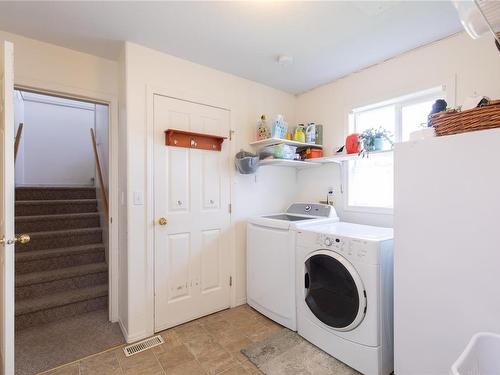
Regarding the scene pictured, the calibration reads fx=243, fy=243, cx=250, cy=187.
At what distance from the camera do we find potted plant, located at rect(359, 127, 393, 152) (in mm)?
2092

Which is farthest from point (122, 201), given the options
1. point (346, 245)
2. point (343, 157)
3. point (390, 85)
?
point (390, 85)

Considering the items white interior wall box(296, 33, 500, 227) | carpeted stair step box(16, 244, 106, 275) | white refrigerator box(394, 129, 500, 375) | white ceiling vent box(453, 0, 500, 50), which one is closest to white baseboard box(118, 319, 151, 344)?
carpeted stair step box(16, 244, 106, 275)

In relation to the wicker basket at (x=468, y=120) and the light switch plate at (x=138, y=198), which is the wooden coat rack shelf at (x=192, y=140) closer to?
the light switch plate at (x=138, y=198)

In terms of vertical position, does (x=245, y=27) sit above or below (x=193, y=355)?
above

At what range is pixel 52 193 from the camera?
3447mm

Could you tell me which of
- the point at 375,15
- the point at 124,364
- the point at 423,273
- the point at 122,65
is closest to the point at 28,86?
the point at 122,65

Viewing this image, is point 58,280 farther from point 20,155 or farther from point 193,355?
point 20,155

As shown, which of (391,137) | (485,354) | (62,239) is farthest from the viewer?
(62,239)

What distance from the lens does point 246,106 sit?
257 cm

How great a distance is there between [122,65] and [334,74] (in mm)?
1952

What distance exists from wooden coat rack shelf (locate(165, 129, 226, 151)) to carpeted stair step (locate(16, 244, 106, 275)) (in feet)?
5.73

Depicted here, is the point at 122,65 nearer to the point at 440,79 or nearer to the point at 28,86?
the point at 28,86

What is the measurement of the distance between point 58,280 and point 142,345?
128 centimetres

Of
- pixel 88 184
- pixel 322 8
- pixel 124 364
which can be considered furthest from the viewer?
pixel 88 184
